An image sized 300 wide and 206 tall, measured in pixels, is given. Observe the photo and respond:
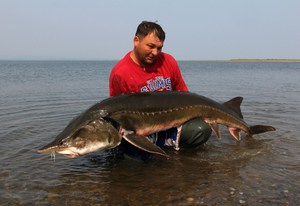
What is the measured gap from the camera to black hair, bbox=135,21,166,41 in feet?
17.0

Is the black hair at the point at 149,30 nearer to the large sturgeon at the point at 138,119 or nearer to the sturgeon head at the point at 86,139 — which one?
the large sturgeon at the point at 138,119

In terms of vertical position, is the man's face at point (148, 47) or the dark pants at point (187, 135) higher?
the man's face at point (148, 47)

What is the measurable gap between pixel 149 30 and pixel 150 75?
85 cm

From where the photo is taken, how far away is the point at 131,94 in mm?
5113

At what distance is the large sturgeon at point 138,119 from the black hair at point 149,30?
0.95m

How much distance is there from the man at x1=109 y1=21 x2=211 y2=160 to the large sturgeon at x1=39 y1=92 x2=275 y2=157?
0.31 metres

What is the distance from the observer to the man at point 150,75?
17.2ft

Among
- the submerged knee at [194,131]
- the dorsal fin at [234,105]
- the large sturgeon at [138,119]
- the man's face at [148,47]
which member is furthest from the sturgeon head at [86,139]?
the dorsal fin at [234,105]

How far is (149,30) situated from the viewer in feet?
17.0

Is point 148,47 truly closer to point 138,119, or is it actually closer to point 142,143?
point 138,119

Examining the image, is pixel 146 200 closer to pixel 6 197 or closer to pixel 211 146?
pixel 6 197

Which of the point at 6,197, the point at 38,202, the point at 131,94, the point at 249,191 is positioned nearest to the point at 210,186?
the point at 249,191

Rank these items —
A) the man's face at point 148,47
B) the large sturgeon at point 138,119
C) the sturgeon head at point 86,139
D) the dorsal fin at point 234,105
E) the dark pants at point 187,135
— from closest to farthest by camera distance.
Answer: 1. the sturgeon head at point 86,139
2. the large sturgeon at point 138,119
3. the man's face at point 148,47
4. the dark pants at point 187,135
5. the dorsal fin at point 234,105

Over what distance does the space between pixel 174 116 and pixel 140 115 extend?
2.32ft
